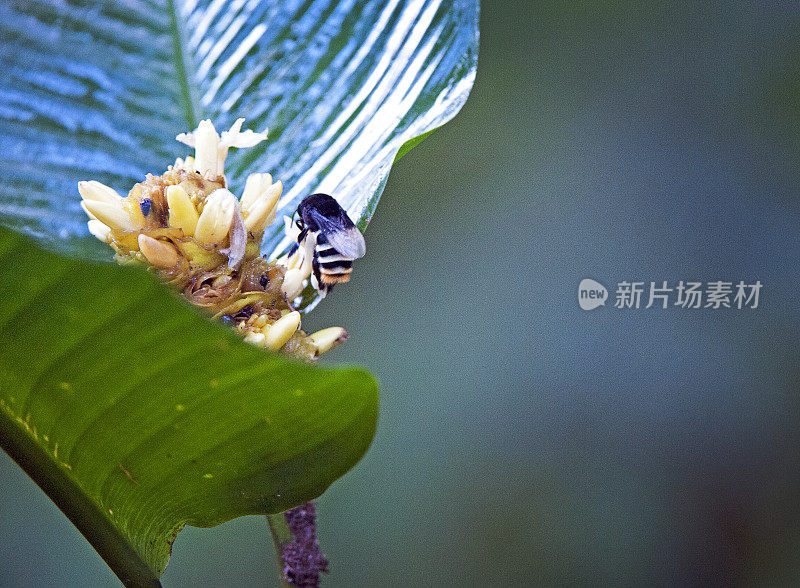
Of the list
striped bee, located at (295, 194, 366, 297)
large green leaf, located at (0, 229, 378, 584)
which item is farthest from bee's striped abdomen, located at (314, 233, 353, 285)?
large green leaf, located at (0, 229, 378, 584)

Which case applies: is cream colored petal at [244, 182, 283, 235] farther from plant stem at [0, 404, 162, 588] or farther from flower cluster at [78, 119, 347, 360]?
plant stem at [0, 404, 162, 588]

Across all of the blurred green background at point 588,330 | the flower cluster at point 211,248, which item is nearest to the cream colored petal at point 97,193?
the flower cluster at point 211,248

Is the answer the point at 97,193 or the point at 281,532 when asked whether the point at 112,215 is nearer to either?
the point at 97,193

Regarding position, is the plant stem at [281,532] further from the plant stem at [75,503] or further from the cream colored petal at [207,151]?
the cream colored petal at [207,151]

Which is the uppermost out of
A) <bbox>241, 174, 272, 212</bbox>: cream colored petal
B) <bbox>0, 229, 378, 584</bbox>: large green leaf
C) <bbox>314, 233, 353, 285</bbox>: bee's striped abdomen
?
<bbox>241, 174, 272, 212</bbox>: cream colored petal

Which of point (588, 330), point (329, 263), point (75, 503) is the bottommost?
point (75, 503)

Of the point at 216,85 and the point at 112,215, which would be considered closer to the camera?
the point at 112,215

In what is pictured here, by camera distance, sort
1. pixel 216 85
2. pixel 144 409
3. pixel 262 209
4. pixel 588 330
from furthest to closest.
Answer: pixel 588 330 → pixel 216 85 → pixel 262 209 → pixel 144 409

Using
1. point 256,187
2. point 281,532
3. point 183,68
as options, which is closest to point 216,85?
point 183,68
